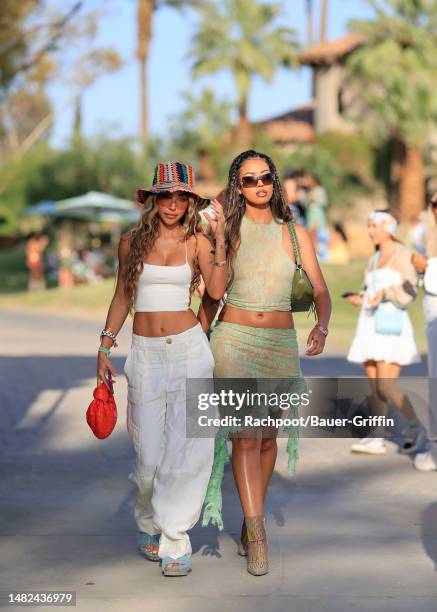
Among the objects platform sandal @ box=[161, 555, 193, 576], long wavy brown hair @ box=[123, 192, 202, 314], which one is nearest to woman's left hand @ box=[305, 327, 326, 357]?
long wavy brown hair @ box=[123, 192, 202, 314]

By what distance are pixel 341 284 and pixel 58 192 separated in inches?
1030

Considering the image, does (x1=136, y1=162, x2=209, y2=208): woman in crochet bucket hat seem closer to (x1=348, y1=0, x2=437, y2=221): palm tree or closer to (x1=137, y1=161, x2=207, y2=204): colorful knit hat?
(x1=137, y1=161, x2=207, y2=204): colorful knit hat

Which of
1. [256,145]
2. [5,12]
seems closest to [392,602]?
[5,12]

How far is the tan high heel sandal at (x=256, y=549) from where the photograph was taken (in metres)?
5.74

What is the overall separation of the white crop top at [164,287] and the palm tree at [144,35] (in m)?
46.2

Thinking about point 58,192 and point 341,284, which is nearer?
point 341,284

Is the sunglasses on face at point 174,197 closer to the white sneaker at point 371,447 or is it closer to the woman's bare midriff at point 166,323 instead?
the woman's bare midriff at point 166,323

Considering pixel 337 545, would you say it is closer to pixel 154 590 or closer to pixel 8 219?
pixel 154 590

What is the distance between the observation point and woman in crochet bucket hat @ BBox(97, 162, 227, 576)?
18.9 ft

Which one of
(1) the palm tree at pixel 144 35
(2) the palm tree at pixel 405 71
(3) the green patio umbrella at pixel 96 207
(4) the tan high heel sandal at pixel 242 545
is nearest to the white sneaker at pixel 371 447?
(4) the tan high heel sandal at pixel 242 545

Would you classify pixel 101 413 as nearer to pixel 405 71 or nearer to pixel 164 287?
pixel 164 287

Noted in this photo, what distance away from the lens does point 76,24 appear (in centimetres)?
2783

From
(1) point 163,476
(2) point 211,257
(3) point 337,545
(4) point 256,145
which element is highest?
(4) point 256,145

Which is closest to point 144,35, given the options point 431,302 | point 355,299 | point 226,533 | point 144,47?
point 144,47
